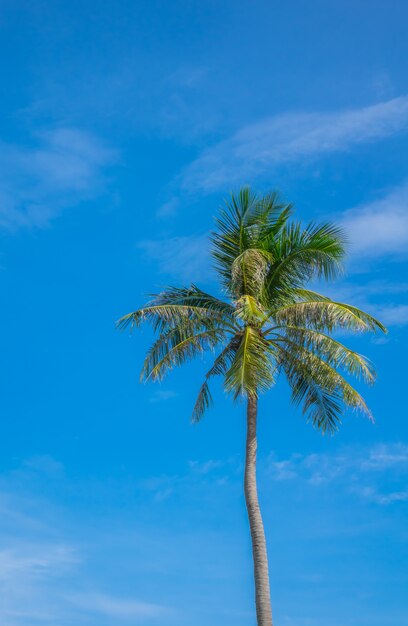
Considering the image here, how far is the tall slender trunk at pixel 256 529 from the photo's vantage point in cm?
2191

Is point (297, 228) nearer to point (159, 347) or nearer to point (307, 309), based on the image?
point (307, 309)

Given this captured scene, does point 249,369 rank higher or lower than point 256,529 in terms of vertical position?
higher

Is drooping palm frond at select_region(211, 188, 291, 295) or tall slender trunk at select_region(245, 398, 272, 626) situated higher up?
drooping palm frond at select_region(211, 188, 291, 295)

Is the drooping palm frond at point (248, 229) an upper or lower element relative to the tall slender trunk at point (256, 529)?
upper

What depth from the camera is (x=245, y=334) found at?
2391cm

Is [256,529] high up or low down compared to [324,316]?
down

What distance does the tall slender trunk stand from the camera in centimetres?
2191

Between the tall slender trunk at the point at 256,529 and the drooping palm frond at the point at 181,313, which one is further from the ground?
the drooping palm frond at the point at 181,313

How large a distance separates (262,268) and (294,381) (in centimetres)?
339

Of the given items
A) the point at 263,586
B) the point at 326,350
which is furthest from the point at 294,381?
the point at 263,586

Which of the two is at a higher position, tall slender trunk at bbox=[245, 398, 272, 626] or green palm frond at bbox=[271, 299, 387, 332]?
green palm frond at bbox=[271, 299, 387, 332]

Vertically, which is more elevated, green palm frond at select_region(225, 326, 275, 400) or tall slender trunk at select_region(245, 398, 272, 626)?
green palm frond at select_region(225, 326, 275, 400)

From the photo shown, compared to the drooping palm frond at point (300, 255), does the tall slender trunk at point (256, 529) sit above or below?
below

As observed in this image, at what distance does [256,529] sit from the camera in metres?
22.9
